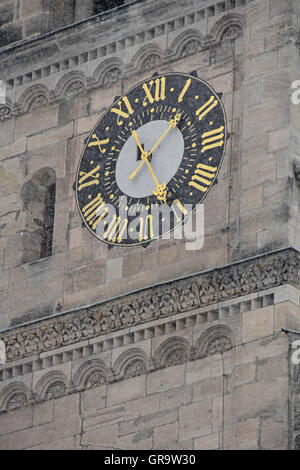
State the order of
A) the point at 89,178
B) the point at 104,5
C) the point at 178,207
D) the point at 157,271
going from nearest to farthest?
the point at 157,271, the point at 178,207, the point at 89,178, the point at 104,5

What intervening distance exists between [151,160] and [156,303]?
237 centimetres

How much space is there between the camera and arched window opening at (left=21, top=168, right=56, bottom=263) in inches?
1485

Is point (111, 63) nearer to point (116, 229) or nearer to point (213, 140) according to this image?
point (213, 140)

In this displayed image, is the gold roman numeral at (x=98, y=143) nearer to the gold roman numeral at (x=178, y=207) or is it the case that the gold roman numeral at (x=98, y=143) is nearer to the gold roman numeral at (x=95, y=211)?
the gold roman numeral at (x=95, y=211)

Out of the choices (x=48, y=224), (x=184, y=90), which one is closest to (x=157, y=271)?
(x=48, y=224)

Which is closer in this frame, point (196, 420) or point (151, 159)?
point (196, 420)

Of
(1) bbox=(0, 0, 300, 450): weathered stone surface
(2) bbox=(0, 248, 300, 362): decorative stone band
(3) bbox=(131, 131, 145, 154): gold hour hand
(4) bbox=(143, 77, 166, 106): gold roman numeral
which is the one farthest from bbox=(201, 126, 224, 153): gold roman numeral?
(2) bbox=(0, 248, 300, 362): decorative stone band

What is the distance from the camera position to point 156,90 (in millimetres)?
37594

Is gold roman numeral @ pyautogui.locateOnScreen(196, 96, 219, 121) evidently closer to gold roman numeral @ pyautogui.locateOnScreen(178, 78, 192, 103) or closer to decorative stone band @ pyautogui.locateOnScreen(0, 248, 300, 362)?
gold roman numeral @ pyautogui.locateOnScreen(178, 78, 192, 103)

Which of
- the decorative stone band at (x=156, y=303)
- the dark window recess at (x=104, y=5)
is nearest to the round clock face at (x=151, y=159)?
the decorative stone band at (x=156, y=303)

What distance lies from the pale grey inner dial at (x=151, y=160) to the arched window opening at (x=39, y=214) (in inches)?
51.2

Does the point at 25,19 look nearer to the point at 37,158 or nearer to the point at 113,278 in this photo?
the point at 37,158

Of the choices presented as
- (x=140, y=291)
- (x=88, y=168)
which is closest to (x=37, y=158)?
(x=88, y=168)

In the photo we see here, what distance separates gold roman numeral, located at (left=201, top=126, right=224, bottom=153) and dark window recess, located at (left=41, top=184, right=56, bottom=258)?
2565 millimetres
